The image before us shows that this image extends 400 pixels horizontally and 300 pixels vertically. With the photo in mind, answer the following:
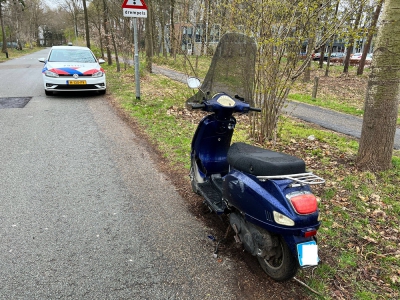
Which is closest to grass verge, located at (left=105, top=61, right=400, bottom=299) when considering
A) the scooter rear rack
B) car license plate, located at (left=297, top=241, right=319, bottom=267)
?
car license plate, located at (left=297, top=241, right=319, bottom=267)

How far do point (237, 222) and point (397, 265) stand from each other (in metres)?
1.52

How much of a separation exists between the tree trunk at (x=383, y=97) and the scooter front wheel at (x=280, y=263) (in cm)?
282

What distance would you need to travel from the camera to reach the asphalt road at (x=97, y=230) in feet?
8.29

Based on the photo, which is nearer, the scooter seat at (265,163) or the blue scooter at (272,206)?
the blue scooter at (272,206)

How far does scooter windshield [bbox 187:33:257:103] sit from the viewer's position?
384 centimetres

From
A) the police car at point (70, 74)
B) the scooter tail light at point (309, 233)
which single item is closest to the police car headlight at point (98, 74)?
the police car at point (70, 74)

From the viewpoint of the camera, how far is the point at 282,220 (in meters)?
2.22

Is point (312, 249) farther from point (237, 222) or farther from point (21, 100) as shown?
point (21, 100)

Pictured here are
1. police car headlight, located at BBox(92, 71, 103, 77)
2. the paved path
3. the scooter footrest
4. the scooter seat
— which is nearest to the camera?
the scooter seat

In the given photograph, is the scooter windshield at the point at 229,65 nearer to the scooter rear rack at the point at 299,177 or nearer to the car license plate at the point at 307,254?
the scooter rear rack at the point at 299,177

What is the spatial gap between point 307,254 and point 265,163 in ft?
2.35

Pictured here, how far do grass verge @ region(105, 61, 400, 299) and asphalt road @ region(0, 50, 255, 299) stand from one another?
1.93 ft

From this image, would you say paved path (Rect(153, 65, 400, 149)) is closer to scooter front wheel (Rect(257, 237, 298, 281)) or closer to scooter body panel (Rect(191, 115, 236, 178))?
scooter body panel (Rect(191, 115, 236, 178))

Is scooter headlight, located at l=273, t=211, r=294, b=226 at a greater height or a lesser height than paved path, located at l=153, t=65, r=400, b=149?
greater
